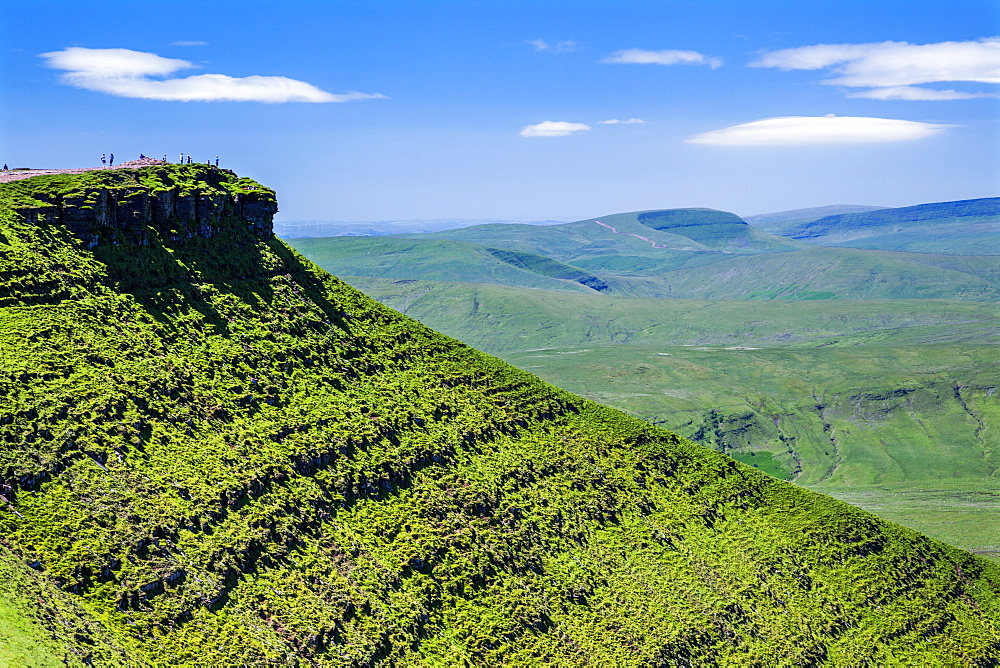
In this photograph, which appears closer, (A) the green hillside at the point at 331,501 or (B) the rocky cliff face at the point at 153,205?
(A) the green hillside at the point at 331,501

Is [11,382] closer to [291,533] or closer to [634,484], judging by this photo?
[291,533]

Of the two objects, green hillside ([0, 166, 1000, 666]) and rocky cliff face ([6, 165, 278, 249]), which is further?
rocky cliff face ([6, 165, 278, 249])

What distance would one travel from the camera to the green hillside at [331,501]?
5772cm

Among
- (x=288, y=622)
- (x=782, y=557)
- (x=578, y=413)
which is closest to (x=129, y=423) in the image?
(x=288, y=622)

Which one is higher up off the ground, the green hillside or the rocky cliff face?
the rocky cliff face

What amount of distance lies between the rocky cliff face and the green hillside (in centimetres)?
29

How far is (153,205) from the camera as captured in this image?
8625 centimetres

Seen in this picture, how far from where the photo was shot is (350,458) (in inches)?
3147

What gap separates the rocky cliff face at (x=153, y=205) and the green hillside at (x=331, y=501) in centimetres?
29

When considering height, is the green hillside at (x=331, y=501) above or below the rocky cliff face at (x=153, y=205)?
below

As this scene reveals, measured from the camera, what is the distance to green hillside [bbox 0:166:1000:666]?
189ft

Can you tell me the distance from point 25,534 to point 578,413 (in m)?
67.4

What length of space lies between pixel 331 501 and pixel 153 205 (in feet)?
122

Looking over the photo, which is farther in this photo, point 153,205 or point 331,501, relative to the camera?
point 153,205
